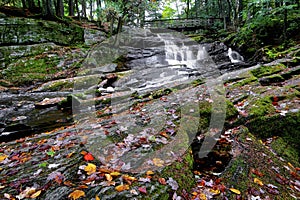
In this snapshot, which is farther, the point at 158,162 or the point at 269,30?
the point at 269,30

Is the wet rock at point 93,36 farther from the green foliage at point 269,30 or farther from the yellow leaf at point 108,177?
the yellow leaf at point 108,177

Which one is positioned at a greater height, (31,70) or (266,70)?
(31,70)

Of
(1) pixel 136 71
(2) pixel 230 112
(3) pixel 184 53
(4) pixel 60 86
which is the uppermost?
(3) pixel 184 53

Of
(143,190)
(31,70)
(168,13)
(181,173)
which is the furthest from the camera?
(168,13)

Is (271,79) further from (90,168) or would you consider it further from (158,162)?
(90,168)

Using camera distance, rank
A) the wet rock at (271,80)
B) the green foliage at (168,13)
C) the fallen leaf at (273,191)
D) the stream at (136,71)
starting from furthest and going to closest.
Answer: the green foliage at (168,13), the wet rock at (271,80), the stream at (136,71), the fallen leaf at (273,191)

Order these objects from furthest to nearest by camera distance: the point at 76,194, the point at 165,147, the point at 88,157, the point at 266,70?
1. the point at 266,70
2. the point at 165,147
3. the point at 88,157
4. the point at 76,194

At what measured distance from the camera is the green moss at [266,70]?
709 cm

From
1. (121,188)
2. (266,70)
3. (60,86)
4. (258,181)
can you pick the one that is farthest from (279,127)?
(60,86)

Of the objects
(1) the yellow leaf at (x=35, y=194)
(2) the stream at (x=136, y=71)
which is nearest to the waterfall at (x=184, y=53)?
(2) the stream at (x=136, y=71)

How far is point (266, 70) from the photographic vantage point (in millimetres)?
7379

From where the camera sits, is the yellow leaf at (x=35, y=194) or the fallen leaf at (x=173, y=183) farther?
the fallen leaf at (x=173, y=183)

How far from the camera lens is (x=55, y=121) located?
19.1ft

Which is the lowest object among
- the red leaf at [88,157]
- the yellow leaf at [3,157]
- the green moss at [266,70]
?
the yellow leaf at [3,157]
